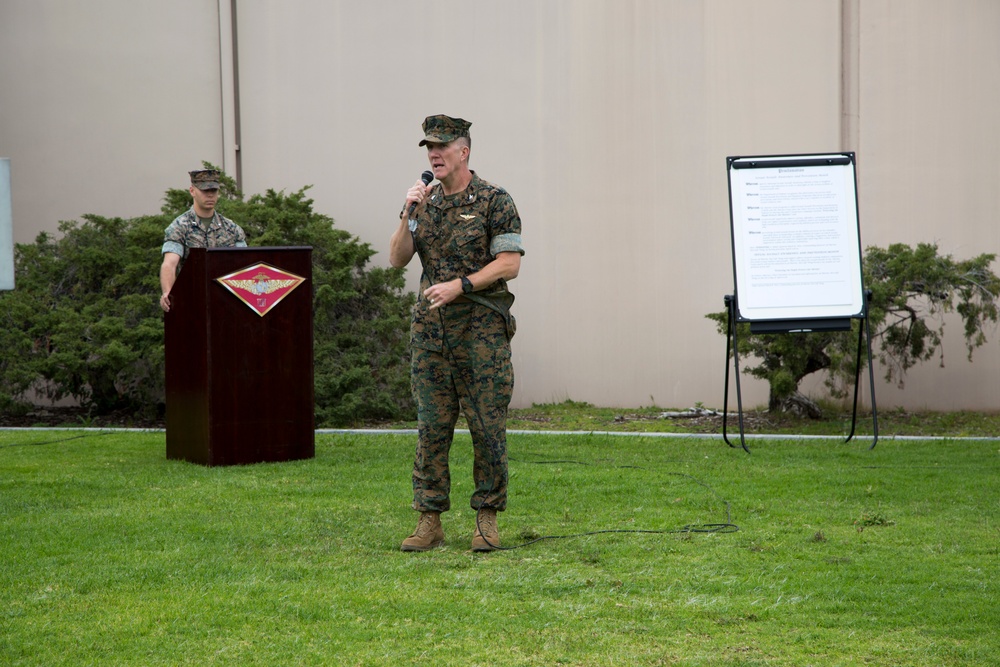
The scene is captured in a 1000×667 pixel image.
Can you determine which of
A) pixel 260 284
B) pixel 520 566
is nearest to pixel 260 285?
pixel 260 284

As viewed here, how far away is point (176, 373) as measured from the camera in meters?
8.39

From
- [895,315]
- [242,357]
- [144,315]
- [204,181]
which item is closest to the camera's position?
[242,357]

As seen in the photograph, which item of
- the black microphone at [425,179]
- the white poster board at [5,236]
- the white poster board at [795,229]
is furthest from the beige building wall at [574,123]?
the white poster board at [5,236]

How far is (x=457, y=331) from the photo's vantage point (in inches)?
218

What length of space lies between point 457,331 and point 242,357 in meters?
2.99

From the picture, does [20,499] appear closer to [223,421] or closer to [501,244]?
[223,421]

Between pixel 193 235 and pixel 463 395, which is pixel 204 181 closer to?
pixel 193 235

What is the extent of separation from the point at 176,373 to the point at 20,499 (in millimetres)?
1875

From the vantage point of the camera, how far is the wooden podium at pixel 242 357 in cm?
796

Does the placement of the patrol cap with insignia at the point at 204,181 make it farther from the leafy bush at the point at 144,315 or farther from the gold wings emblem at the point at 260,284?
the leafy bush at the point at 144,315

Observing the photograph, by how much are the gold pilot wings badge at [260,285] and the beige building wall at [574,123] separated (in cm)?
388

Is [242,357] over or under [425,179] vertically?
under

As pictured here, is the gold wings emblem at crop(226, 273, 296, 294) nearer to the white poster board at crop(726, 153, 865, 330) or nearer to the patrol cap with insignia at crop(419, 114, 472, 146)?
the patrol cap with insignia at crop(419, 114, 472, 146)

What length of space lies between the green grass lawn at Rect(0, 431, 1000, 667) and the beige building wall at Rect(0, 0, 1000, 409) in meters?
3.64
